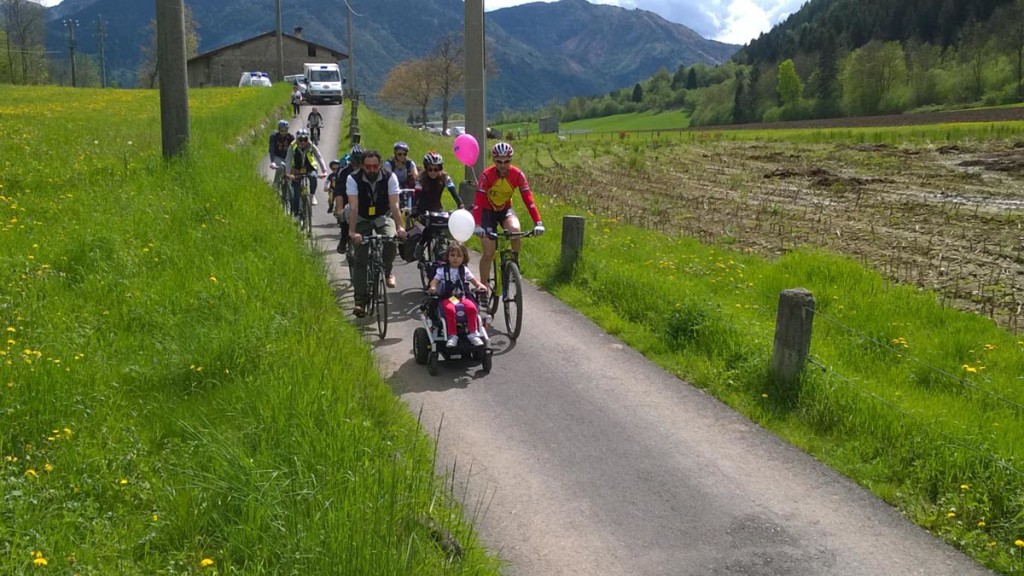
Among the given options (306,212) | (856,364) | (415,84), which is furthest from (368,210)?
(415,84)

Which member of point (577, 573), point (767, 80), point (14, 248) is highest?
point (767, 80)

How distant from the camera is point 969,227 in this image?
1684 centimetres

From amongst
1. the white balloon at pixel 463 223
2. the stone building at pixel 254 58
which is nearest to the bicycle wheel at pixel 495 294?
the white balloon at pixel 463 223

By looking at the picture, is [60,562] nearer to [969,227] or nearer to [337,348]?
[337,348]

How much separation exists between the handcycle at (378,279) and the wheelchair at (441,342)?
37.0 inches

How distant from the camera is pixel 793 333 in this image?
749 cm

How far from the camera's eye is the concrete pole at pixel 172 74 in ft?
45.0

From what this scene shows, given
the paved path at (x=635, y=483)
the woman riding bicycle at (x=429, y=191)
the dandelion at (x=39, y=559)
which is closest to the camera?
the dandelion at (x=39, y=559)

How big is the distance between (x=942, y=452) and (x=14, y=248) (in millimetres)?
9121

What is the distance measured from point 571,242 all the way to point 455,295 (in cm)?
399

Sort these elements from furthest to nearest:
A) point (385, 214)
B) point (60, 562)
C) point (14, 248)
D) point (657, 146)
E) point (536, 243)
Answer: point (657, 146) → point (536, 243) → point (385, 214) → point (14, 248) → point (60, 562)

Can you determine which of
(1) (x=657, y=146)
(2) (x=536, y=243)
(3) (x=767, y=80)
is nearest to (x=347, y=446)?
(2) (x=536, y=243)

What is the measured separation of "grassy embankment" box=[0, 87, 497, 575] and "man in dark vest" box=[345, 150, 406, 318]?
1.91ft

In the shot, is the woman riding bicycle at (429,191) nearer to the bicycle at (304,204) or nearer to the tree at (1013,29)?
the bicycle at (304,204)
